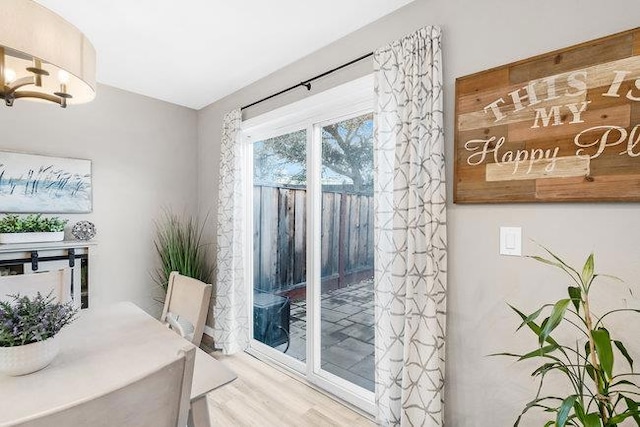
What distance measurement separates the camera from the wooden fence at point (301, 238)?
224cm

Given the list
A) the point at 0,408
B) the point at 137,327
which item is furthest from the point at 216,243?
the point at 0,408

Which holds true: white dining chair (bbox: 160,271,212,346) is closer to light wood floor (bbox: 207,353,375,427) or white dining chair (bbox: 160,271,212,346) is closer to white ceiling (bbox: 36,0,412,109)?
light wood floor (bbox: 207,353,375,427)

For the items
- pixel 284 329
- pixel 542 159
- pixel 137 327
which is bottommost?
pixel 284 329

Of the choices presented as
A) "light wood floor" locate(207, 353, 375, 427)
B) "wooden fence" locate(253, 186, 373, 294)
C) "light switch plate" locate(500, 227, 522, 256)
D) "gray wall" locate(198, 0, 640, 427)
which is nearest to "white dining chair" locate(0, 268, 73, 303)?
"light wood floor" locate(207, 353, 375, 427)

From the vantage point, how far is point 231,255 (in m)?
2.92

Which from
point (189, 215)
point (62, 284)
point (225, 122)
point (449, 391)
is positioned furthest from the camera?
point (189, 215)

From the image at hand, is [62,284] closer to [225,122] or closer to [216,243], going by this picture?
[216,243]

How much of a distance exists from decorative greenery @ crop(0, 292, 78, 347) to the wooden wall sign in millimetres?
1783

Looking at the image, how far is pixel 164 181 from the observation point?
10.9ft

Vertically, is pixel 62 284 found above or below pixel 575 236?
below

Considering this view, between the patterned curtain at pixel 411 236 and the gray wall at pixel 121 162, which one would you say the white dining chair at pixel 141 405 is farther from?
the gray wall at pixel 121 162

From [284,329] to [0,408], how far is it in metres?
→ 2.10

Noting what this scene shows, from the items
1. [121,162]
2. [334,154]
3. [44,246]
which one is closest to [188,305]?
[334,154]

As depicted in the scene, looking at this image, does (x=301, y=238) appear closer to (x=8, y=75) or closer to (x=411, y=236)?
(x=411, y=236)
